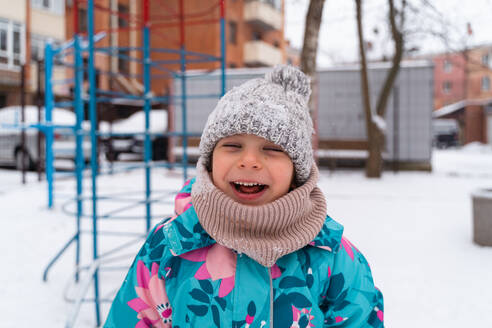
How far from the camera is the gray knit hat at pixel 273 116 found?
1239 millimetres

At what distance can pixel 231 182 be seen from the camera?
1.24 metres

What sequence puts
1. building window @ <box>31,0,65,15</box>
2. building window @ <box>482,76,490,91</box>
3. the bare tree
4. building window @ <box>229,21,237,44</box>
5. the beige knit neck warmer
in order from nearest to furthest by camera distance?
the beige knit neck warmer
the bare tree
building window @ <box>31,0,65,15</box>
building window @ <box>229,21,237,44</box>
building window @ <box>482,76,490,91</box>

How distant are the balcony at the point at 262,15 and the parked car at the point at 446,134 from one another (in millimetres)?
13237

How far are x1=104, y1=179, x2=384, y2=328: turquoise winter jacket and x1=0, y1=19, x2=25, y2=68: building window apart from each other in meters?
20.6

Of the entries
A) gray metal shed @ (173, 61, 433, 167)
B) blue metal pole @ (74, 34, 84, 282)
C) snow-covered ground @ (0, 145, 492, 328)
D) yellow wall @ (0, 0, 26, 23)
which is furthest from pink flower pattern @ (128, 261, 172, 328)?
yellow wall @ (0, 0, 26, 23)

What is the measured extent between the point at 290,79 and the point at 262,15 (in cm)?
2365

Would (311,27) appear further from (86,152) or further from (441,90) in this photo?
(441,90)

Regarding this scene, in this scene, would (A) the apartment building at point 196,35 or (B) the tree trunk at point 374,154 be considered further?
(A) the apartment building at point 196,35

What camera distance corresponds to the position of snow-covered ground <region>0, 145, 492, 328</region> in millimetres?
2770

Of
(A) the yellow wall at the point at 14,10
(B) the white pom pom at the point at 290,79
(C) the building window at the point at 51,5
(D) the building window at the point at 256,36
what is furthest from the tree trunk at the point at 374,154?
(C) the building window at the point at 51,5

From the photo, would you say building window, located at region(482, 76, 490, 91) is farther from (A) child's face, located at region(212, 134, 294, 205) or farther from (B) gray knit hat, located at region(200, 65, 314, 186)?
(A) child's face, located at region(212, 134, 294, 205)

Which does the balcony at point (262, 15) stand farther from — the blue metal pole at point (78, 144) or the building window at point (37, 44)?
the blue metal pole at point (78, 144)


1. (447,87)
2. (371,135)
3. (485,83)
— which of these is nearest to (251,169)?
(371,135)

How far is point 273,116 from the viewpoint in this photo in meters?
1.24
